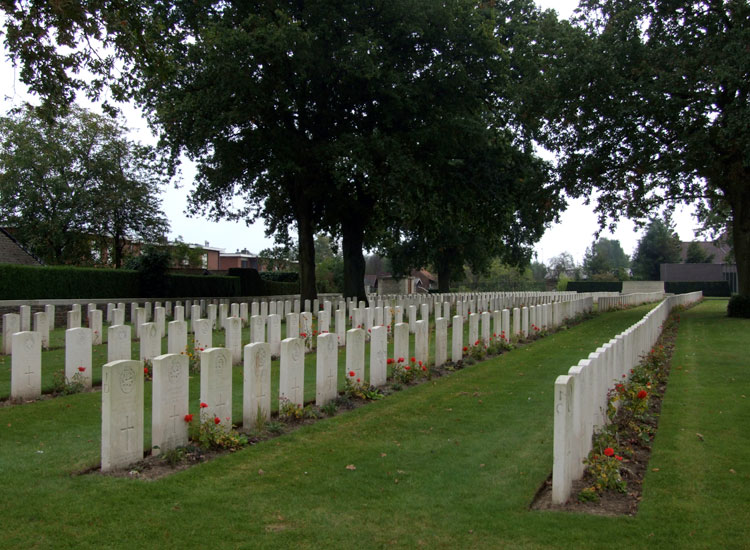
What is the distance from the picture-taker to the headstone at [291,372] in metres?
7.54

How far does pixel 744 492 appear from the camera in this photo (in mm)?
5008

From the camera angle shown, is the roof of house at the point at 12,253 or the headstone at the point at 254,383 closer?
the headstone at the point at 254,383

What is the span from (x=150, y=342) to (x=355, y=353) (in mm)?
3454

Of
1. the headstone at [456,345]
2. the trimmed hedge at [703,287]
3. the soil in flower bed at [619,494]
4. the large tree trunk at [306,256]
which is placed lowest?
the soil in flower bed at [619,494]

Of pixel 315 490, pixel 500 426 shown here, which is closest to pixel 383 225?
pixel 500 426

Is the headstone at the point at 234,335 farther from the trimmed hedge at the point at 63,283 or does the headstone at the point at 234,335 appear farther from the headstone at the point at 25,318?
the trimmed hedge at the point at 63,283

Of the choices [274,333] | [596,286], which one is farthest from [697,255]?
[274,333]

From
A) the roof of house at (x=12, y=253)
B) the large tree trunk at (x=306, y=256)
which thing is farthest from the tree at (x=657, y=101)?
the roof of house at (x=12, y=253)

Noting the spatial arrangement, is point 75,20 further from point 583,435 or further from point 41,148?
point 41,148

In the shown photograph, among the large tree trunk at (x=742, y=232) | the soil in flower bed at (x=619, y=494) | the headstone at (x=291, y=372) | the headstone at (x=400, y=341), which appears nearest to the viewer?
the soil in flower bed at (x=619, y=494)

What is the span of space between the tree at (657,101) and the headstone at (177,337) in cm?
1633

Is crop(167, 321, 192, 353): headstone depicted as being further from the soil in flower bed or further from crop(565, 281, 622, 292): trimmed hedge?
crop(565, 281, 622, 292): trimmed hedge

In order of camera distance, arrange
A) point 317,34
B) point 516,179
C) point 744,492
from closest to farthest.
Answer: point 744,492, point 317,34, point 516,179

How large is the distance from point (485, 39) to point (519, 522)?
20413 millimetres
